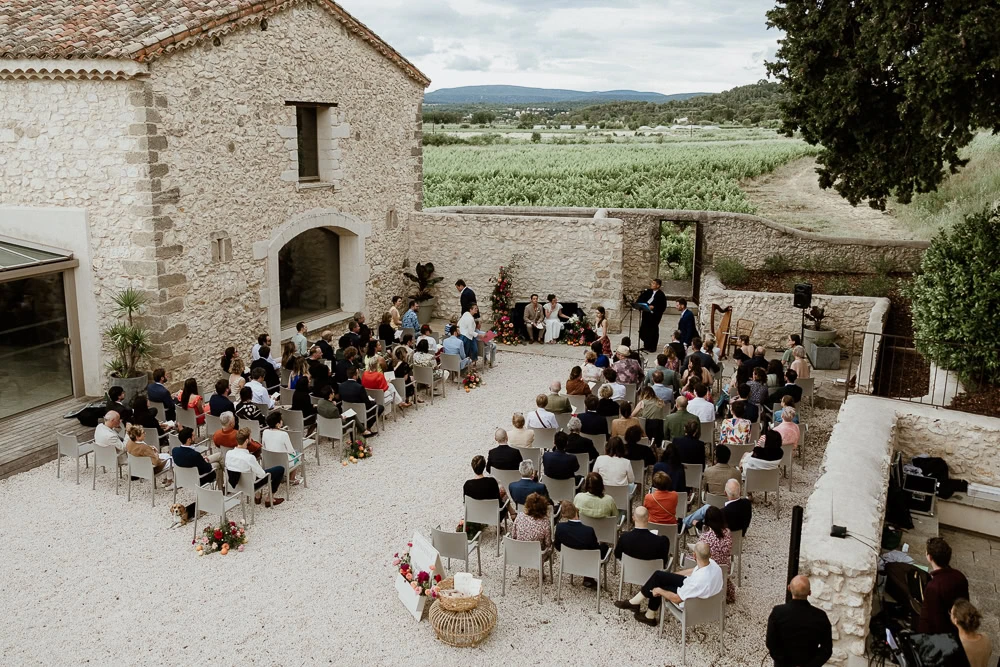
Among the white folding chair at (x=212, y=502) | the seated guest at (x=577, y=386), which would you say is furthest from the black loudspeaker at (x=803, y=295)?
the white folding chair at (x=212, y=502)

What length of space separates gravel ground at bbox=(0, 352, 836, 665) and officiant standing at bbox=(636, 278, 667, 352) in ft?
18.4

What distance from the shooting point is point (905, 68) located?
9.70m

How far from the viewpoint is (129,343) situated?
1195 cm

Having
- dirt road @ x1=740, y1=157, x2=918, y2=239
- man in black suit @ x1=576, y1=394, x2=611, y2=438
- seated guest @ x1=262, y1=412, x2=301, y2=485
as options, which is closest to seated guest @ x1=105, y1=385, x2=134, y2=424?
seated guest @ x1=262, y1=412, x2=301, y2=485

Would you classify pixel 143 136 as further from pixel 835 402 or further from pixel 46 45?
pixel 835 402

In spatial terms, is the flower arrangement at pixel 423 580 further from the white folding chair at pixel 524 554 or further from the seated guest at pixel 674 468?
the seated guest at pixel 674 468

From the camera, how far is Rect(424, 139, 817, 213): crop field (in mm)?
34750

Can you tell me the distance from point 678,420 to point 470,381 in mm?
4958

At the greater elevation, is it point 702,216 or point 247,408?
point 702,216

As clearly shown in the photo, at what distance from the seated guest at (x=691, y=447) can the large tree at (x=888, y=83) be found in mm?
4751

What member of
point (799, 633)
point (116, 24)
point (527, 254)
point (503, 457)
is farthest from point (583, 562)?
point (527, 254)

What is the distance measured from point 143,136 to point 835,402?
11.3 m

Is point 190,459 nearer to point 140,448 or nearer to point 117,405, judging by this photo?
point 140,448

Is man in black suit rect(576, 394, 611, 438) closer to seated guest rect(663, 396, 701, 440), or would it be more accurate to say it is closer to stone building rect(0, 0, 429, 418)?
seated guest rect(663, 396, 701, 440)
